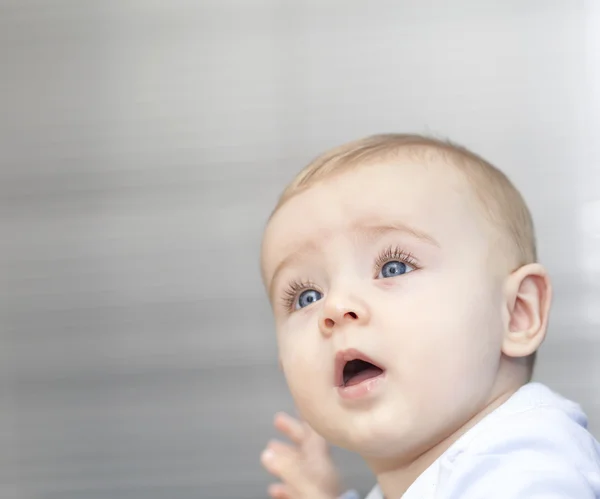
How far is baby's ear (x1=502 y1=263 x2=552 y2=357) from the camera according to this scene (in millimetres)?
917

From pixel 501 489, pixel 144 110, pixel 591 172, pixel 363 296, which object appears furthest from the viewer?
pixel 144 110

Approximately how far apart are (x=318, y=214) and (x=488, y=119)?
22.7 inches

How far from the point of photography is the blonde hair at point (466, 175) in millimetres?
947

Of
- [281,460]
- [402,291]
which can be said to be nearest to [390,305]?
[402,291]

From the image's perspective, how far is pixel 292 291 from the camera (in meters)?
0.98

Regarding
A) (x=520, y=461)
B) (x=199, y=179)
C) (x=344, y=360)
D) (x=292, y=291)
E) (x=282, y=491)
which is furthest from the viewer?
(x=199, y=179)

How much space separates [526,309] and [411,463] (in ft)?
0.65

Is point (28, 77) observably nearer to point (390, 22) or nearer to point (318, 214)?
point (390, 22)

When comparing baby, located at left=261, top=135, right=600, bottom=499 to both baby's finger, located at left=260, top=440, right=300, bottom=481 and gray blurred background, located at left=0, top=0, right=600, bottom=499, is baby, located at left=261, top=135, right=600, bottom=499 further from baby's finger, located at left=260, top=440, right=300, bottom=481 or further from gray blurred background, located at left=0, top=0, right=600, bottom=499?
gray blurred background, located at left=0, top=0, right=600, bottom=499

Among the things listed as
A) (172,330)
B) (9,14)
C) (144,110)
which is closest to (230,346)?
(172,330)

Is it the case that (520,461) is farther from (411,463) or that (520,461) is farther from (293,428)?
(293,428)

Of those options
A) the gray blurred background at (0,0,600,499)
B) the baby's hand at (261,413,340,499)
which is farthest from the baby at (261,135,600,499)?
the gray blurred background at (0,0,600,499)

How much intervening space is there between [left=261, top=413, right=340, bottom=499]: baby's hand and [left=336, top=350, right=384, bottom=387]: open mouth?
273 millimetres

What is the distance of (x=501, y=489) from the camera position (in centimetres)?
76
